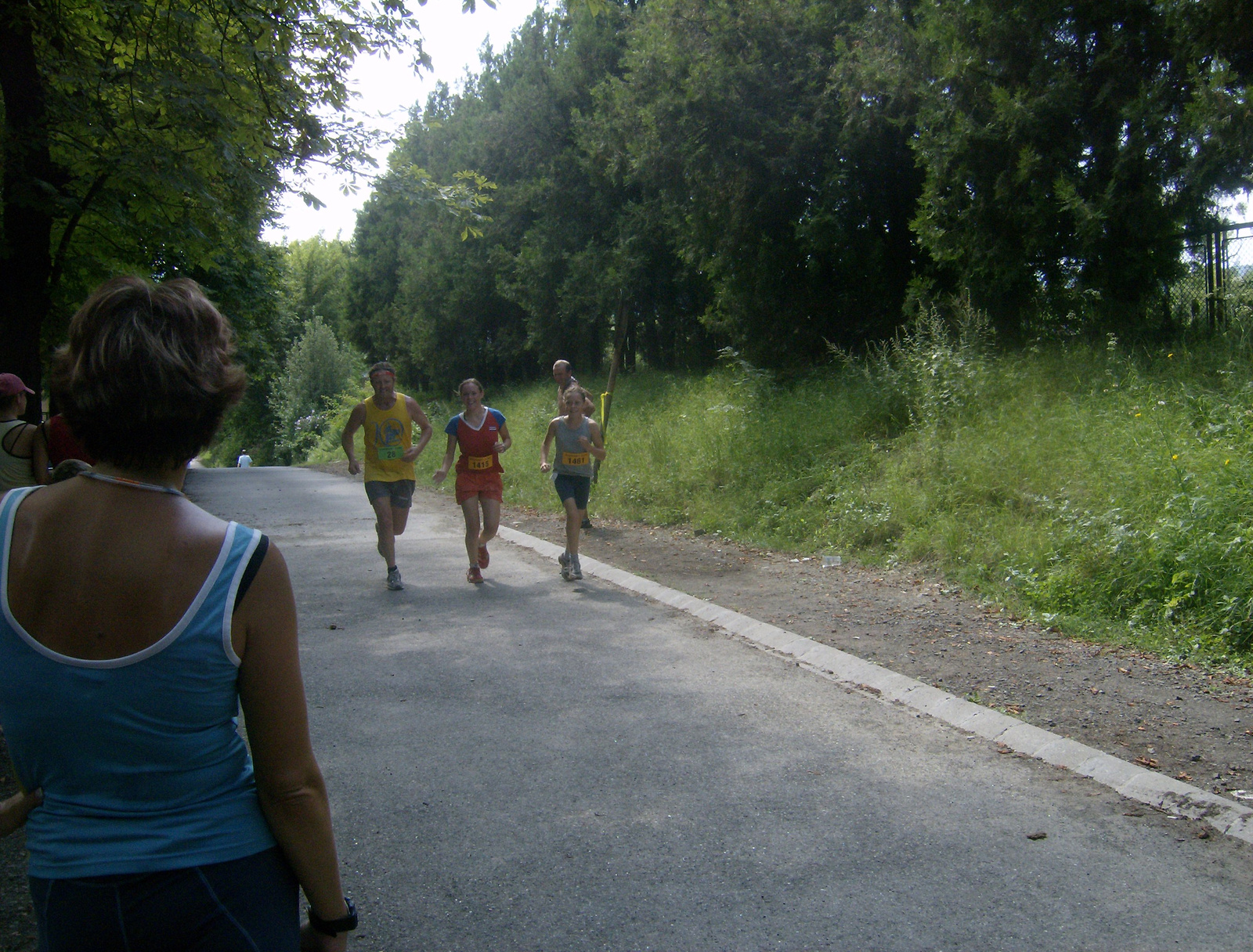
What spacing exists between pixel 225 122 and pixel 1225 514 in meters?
7.56

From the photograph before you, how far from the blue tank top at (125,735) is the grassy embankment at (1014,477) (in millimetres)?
5948

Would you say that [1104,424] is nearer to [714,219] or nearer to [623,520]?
[623,520]

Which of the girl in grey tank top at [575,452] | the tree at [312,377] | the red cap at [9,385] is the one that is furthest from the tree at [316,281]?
the red cap at [9,385]

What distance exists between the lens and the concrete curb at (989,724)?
4.01 meters

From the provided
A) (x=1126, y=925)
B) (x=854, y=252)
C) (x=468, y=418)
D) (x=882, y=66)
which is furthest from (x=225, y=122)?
(x=854, y=252)

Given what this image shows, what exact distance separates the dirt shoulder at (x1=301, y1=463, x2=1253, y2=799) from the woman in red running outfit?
1.57 m

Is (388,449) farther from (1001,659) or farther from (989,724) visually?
(989,724)

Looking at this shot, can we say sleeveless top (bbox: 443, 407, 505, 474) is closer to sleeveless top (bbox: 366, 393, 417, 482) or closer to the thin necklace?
sleeveless top (bbox: 366, 393, 417, 482)

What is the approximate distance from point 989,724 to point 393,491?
5997 mm

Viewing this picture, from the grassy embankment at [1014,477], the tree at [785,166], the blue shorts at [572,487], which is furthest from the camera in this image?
the tree at [785,166]

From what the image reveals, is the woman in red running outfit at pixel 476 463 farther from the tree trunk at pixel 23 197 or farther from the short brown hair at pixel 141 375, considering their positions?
the short brown hair at pixel 141 375

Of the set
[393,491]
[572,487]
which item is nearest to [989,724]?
[572,487]

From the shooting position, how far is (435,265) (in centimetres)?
3622

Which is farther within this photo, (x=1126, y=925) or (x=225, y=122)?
(x=225, y=122)
